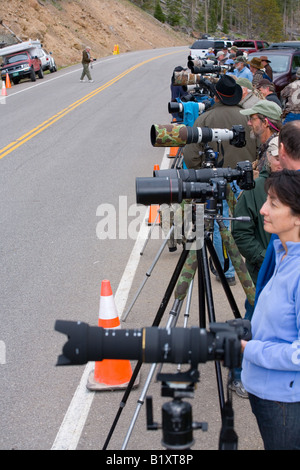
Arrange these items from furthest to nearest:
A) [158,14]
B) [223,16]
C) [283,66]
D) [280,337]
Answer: [223,16] → [158,14] → [283,66] → [280,337]

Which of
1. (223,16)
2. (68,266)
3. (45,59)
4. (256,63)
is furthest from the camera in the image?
(223,16)

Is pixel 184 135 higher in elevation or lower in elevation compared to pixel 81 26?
→ lower

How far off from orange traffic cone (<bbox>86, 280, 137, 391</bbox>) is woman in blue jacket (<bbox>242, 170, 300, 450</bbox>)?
183 cm

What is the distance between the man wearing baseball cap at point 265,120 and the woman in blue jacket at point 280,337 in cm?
215

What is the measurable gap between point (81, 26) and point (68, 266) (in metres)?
40.1

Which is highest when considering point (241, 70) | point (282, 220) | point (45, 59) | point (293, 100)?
point (45, 59)

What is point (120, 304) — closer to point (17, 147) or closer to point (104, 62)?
point (17, 147)

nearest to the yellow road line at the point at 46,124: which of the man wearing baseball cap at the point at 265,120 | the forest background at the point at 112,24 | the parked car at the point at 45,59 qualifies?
the parked car at the point at 45,59

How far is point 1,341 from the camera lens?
16.5 ft

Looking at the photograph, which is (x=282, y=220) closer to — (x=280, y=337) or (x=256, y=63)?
(x=280, y=337)

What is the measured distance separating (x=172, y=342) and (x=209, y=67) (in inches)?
268

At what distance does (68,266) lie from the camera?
22.0 ft

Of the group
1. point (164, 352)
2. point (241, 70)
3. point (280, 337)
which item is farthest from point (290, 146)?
point (241, 70)

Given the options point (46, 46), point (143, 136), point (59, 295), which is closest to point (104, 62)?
point (46, 46)
